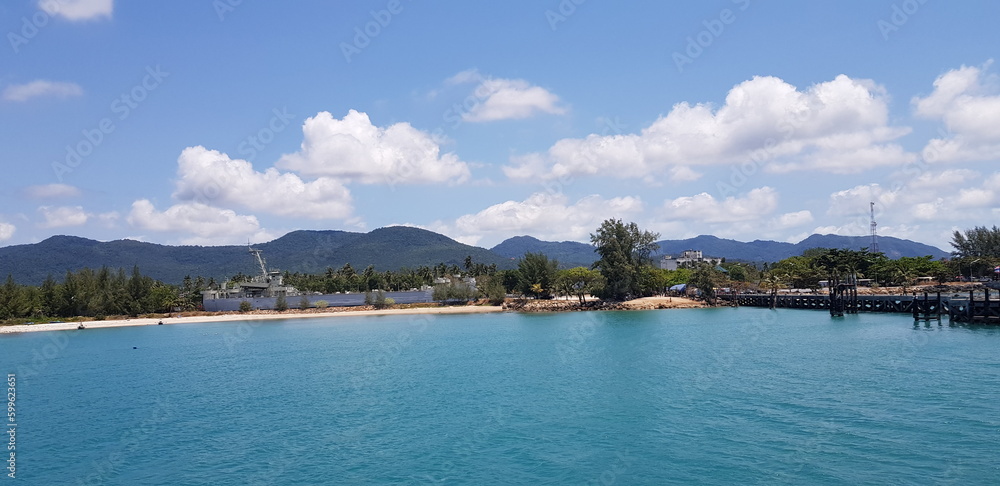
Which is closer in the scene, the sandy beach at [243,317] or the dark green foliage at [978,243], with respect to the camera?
the sandy beach at [243,317]

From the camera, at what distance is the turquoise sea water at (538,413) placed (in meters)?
21.0

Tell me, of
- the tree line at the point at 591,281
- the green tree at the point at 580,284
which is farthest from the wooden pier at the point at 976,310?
the green tree at the point at 580,284

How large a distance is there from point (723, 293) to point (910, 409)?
81.8m

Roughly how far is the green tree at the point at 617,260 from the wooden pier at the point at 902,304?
1557 cm

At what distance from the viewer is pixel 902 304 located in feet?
228

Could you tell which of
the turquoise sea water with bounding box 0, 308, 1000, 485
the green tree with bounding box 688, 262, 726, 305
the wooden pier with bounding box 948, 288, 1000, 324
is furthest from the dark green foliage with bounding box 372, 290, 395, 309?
the wooden pier with bounding box 948, 288, 1000, 324

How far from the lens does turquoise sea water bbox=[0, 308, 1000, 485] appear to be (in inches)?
826

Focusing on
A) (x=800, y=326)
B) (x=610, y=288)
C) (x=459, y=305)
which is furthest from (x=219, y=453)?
(x=459, y=305)

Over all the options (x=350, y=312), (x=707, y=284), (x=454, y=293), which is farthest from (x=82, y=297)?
(x=707, y=284)

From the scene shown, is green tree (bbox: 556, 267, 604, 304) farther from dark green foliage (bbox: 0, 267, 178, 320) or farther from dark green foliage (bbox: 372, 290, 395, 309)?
dark green foliage (bbox: 0, 267, 178, 320)

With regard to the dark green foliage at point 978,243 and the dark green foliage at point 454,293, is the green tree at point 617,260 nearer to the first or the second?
the dark green foliage at point 454,293

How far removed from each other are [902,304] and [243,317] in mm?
97950

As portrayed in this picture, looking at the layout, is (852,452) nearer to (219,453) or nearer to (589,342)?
(219,453)

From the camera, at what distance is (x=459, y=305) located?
11675 cm
